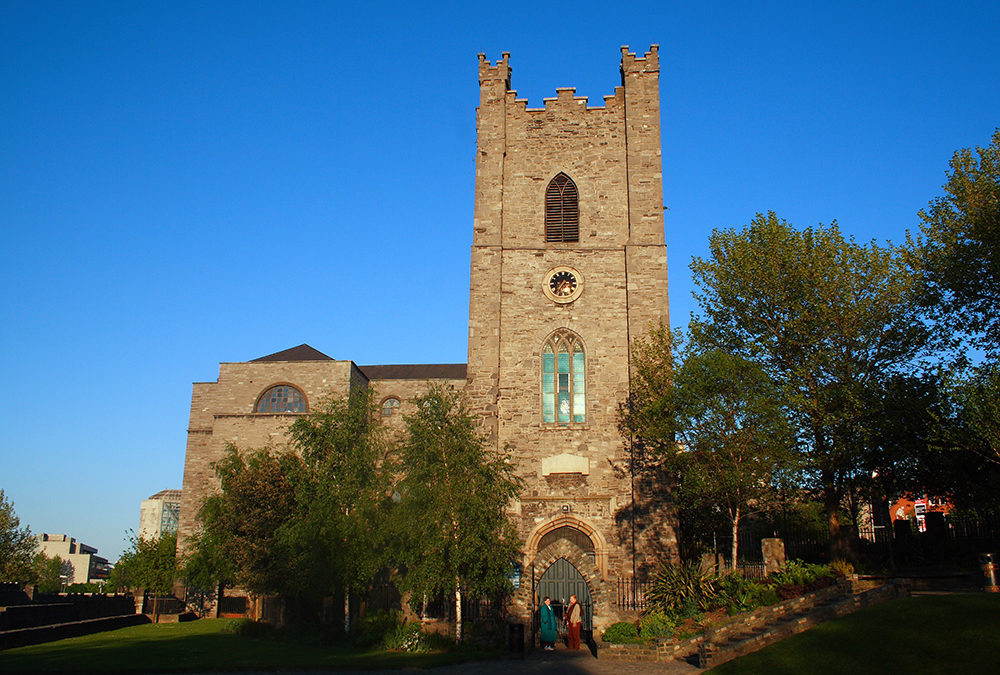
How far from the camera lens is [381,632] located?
22.3 meters

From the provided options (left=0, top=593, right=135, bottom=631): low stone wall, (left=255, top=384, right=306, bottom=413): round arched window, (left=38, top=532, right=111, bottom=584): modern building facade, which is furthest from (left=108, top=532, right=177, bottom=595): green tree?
(left=38, top=532, right=111, bottom=584): modern building facade

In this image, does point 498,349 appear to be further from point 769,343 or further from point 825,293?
point 825,293

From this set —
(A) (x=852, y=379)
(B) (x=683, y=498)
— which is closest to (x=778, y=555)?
(B) (x=683, y=498)

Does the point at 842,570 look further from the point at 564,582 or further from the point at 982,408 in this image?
the point at 564,582

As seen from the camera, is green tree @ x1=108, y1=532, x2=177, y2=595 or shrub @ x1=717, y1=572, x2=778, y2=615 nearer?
shrub @ x1=717, y1=572, x2=778, y2=615

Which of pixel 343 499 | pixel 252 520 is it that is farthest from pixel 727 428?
Answer: pixel 252 520

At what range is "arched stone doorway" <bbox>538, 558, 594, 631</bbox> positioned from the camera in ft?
77.7


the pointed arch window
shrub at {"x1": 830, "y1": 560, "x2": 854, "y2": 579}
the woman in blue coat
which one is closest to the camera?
shrub at {"x1": 830, "y1": 560, "x2": 854, "y2": 579}

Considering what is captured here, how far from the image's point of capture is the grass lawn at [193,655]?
55.8ft

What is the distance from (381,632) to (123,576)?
22724mm

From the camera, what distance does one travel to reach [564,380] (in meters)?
26.3

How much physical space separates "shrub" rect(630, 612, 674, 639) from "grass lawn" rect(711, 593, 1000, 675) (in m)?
3.96

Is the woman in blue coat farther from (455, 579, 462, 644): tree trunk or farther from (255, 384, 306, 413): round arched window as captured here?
(255, 384, 306, 413): round arched window

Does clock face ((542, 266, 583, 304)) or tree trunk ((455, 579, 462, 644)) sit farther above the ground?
clock face ((542, 266, 583, 304))
